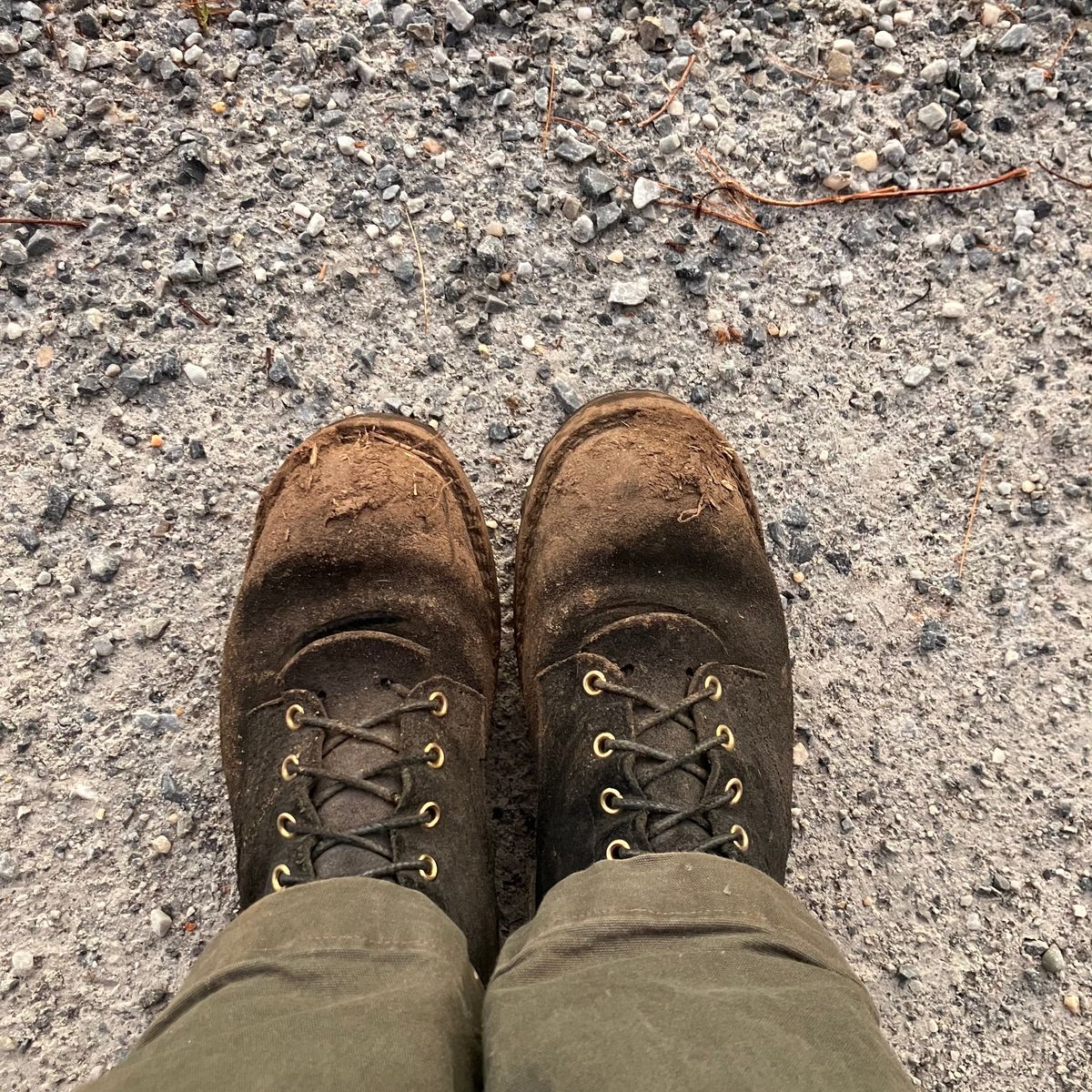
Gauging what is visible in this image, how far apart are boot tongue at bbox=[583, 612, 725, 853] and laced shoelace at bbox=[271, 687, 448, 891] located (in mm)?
337

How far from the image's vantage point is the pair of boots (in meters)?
1.38

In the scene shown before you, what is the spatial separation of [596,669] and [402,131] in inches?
48.8

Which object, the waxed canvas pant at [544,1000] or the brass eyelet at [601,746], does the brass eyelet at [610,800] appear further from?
the waxed canvas pant at [544,1000]

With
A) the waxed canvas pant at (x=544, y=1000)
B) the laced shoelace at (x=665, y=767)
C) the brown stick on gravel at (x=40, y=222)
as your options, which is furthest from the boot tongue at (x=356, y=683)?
the brown stick on gravel at (x=40, y=222)

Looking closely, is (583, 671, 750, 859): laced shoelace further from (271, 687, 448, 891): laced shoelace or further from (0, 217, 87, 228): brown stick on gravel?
(0, 217, 87, 228): brown stick on gravel

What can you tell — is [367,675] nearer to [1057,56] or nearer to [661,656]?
[661,656]

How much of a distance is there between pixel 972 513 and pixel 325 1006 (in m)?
1.53

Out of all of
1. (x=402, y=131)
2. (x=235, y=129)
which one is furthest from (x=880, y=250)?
(x=235, y=129)

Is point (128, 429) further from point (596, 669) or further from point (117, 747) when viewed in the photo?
point (596, 669)

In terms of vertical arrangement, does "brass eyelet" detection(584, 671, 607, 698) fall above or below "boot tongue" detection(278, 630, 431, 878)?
above

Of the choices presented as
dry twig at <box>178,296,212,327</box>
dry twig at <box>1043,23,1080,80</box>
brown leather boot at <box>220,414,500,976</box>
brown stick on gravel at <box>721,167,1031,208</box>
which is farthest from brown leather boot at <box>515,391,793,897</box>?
dry twig at <box>1043,23,1080,80</box>

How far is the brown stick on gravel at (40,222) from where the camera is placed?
1740 millimetres

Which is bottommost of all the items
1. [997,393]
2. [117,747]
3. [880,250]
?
[117,747]

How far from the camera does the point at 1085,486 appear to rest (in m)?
1.75
